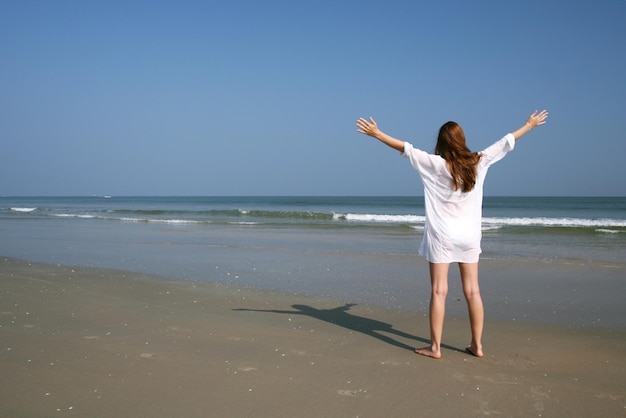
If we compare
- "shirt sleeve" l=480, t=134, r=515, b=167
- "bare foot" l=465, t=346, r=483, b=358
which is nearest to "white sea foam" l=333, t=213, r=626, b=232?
"bare foot" l=465, t=346, r=483, b=358

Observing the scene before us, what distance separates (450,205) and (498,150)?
62 cm

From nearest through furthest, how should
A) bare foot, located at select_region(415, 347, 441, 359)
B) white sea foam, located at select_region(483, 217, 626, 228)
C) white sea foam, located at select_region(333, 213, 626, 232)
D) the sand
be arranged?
the sand, bare foot, located at select_region(415, 347, 441, 359), white sea foam, located at select_region(333, 213, 626, 232), white sea foam, located at select_region(483, 217, 626, 228)

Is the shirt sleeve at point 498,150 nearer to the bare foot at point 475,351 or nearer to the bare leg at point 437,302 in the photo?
the bare leg at point 437,302

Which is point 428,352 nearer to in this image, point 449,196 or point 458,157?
point 449,196

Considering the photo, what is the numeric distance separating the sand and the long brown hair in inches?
59.7

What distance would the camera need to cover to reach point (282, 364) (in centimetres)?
388

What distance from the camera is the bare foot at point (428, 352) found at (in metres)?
4.09

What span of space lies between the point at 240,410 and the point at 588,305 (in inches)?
205

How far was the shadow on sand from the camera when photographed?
15.5 feet

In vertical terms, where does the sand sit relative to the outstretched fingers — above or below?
below

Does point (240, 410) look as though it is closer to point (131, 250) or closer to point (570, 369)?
point (570, 369)

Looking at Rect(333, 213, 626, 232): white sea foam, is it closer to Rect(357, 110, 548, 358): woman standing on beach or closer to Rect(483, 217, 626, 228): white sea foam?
Rect(483, 217, 626, 228): white sea foam

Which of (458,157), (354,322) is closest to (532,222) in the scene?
(354,322)

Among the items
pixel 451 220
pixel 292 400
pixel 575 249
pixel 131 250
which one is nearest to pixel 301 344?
pixel 292 400
